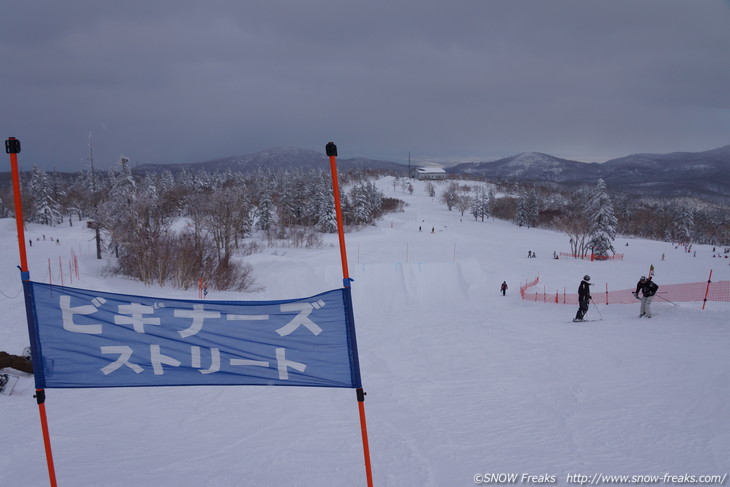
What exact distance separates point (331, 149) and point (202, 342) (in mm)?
2809

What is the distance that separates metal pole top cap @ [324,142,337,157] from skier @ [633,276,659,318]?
1229 centimetres

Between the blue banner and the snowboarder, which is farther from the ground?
the blue banner

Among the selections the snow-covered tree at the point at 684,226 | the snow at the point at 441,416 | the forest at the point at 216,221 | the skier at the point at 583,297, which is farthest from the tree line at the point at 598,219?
the snow at the point at 441,416

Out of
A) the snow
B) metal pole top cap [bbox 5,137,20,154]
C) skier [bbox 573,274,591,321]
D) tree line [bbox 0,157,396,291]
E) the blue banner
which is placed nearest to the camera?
metal pole top cap [bbox 5,137,20,154]

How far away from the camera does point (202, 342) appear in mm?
4750

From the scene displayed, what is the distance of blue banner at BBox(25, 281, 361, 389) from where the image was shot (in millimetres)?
4648

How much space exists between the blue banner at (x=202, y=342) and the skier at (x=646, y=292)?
12059 millimetres

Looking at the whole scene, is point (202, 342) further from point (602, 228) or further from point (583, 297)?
point (602, 228)

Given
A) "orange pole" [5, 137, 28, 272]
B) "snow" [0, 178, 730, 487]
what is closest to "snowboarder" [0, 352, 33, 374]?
"snow" [0, 178, 730, 487]

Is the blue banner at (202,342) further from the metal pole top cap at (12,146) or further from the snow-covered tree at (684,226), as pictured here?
the snow-covered tree at (684,226)

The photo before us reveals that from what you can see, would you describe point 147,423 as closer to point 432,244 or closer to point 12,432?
point 12,432

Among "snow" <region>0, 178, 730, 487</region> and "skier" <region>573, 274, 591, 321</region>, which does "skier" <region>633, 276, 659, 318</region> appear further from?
"skier" <region>573, 274, 591, 321</region>

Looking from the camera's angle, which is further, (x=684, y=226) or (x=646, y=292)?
(x=684, y=226)

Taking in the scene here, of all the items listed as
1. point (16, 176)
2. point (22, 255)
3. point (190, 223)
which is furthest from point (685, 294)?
point (190, 223)
